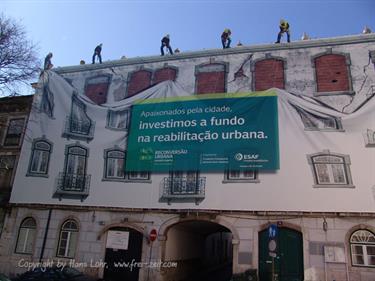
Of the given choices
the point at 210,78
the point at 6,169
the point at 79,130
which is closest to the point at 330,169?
the point at 210,78

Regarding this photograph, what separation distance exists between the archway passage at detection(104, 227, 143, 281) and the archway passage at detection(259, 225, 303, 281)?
Answer: 602 centimetres

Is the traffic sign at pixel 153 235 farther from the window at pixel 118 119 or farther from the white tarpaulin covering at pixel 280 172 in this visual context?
the window at pixel 118 119

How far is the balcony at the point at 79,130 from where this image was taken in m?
20.6

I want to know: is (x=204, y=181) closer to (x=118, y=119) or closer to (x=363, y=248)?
(x=118, y=119)

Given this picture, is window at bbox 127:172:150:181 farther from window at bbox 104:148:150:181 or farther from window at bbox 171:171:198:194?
window at bbox 171:171:198:194

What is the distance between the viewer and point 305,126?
1777 centimetres

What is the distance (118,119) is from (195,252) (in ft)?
31.8

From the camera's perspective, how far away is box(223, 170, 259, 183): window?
1753 centimetres

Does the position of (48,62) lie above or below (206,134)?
above

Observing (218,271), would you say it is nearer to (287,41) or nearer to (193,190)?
(193,190)

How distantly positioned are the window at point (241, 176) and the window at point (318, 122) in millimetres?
3453

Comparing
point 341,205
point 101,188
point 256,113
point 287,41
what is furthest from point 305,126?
point 101,188

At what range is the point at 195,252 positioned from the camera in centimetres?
2314

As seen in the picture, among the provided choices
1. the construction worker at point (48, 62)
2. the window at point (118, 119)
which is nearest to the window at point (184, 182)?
the window at point (118, 119)
